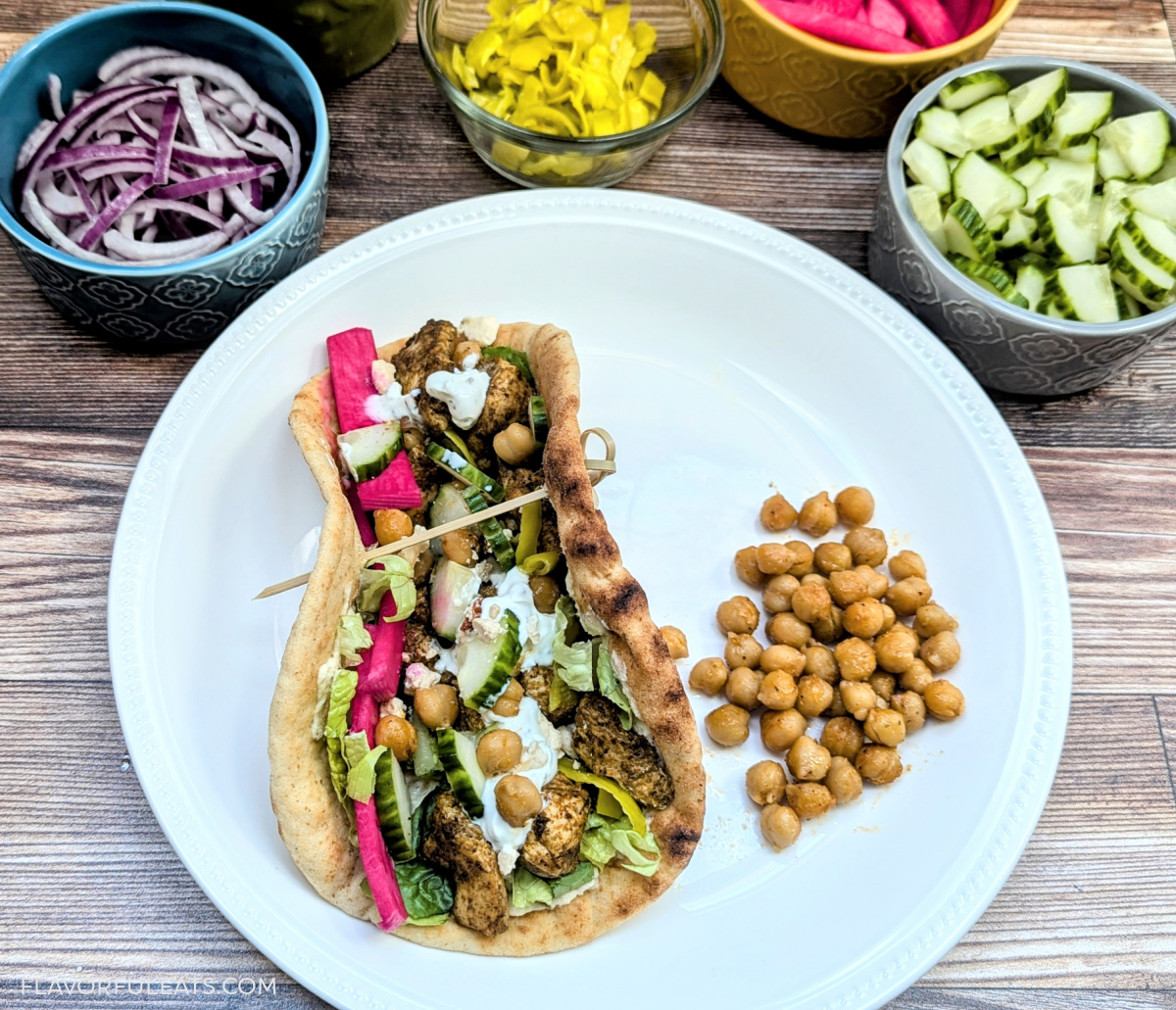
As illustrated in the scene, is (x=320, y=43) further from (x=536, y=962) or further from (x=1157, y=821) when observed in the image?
(x=1157, y=821)

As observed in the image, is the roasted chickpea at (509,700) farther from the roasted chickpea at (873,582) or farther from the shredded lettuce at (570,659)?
the roasted chickpea at (873,582)

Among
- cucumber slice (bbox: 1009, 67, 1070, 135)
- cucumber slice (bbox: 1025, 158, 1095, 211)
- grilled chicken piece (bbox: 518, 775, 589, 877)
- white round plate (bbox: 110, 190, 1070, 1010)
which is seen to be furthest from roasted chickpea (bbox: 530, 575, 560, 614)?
cucumber slice (bbox: 1009, 67, 1070, 135)

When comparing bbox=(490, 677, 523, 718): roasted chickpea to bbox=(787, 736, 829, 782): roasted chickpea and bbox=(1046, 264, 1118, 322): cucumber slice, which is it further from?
bbox=(1046, 264, 1118, 322): cucumber slice

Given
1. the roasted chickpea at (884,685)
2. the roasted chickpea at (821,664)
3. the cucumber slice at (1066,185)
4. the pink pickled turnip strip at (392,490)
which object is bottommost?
the roasted chickpea at (884,685)

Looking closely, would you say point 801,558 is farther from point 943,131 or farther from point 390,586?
point 943,131

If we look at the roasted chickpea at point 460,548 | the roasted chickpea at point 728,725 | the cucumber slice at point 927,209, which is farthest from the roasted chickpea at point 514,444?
the cucumber slice at point 927,209

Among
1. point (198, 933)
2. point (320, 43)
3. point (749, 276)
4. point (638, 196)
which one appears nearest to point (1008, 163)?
point (749, 276)

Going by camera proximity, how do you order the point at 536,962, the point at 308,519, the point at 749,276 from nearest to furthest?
the point at 536,962, the point at 308,519, the point at 749,276
